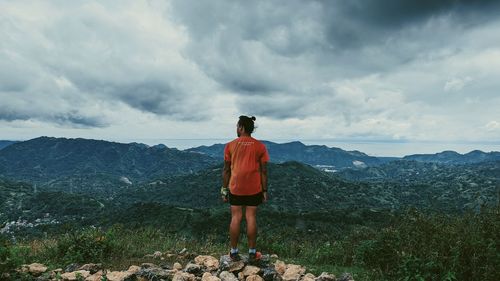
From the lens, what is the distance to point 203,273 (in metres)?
6.65

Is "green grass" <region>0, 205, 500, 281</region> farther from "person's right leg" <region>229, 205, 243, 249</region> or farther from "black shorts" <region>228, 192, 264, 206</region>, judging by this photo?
"black shorts" <region>228, 192, 264, 206</region>

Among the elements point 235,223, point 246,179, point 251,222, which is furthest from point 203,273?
point 246,179

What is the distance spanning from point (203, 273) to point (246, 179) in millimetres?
1914

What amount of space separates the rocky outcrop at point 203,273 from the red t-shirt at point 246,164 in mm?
1388

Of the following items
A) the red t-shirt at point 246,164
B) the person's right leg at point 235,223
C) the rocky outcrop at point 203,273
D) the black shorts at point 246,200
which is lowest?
the rocky outcrop at point 203,273

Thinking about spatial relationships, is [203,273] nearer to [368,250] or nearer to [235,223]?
[235,223]

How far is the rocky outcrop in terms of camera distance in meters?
6.29

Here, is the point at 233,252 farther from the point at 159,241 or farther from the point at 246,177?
the point at 159,241

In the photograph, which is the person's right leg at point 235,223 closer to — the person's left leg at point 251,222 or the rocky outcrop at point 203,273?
the person's left leg at point 251,222

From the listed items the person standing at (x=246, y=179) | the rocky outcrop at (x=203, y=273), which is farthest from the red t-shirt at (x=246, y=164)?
the rocky outcrop at (x=203, y=273)

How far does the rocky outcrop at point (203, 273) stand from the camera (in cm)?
629

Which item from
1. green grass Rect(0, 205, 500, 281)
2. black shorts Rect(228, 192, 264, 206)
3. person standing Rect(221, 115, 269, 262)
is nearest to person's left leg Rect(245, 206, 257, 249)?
person standing Rect(221, 115, 269, 262)

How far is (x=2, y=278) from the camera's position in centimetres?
597

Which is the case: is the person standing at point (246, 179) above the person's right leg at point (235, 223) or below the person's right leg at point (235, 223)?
above
